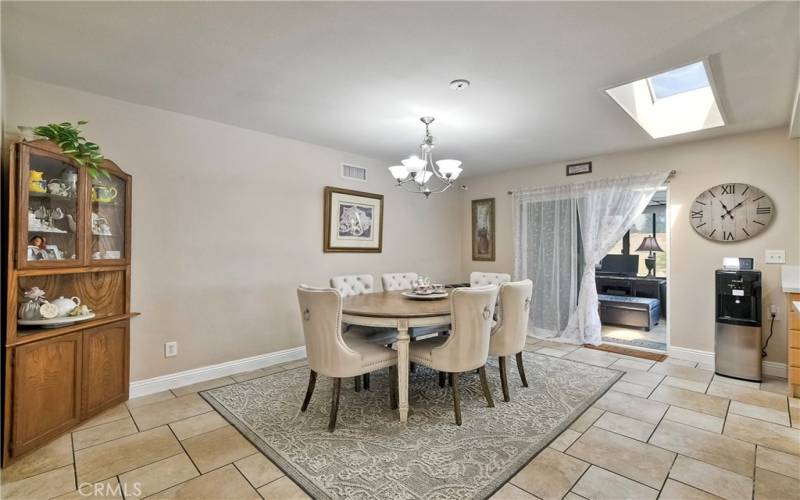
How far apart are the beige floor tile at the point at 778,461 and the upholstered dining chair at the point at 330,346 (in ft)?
7.39

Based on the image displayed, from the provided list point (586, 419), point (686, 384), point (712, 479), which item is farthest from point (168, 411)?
point (686, 384)

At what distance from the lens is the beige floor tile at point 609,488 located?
69.2 inches

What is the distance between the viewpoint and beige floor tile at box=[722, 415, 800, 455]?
221 cm

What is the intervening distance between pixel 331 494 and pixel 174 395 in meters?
1.93

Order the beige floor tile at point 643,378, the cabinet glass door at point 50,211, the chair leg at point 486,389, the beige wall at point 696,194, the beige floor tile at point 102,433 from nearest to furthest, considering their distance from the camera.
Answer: the cabinet glass door at point 50,211
the beige floor tile at point 102,433
the chair leg at point 486,389
the beige floor tile at point 643,378
the beige wall at point 696,194

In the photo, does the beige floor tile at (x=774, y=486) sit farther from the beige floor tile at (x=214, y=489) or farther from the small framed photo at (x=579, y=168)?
the small framed photo at (x=579, y=168)

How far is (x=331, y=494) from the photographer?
70.1 inches

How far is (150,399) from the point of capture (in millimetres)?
2904

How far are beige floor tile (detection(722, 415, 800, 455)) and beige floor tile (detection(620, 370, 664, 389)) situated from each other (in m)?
0.69

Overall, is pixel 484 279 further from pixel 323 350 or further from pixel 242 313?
pixel 242 313

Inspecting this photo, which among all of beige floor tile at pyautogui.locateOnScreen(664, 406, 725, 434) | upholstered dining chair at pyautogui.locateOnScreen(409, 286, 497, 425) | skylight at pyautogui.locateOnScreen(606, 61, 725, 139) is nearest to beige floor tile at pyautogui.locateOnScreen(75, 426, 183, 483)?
upholstered dining chair at pyautogui.locateOnScreen(409, 286, 497, 425)

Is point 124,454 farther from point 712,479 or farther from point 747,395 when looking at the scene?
point 747,395

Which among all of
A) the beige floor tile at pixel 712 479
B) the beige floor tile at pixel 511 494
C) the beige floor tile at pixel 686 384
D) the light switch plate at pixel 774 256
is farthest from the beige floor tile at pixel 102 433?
the light switch plate at pixel 774 256

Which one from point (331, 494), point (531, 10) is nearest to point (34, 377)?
point (331, 494)
